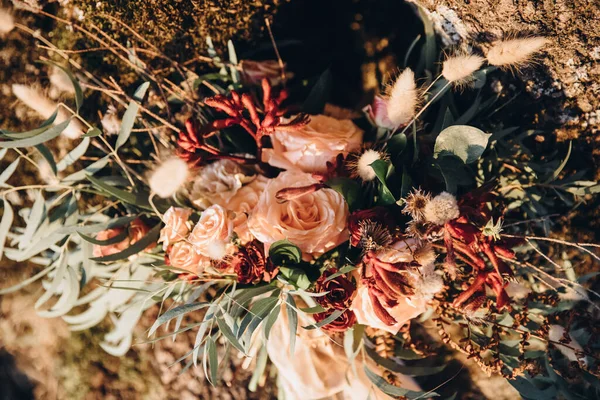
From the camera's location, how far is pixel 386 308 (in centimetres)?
70

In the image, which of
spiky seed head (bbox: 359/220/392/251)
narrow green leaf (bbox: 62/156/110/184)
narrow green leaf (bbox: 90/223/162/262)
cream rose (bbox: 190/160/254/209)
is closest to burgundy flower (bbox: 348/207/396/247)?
spiky seed head (bbox: 359/220/392/251)

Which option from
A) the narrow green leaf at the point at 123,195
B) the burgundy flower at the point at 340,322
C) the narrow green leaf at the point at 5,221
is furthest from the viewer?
the narrow green leaf at the point at 5,221

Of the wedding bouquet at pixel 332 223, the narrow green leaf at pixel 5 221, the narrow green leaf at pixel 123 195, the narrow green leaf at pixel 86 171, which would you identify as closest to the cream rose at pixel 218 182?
the wedding bouquet at pixel 332 223

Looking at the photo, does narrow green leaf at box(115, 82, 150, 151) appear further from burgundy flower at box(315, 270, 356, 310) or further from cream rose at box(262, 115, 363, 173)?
burgundy flower at box(315, 270, 356, 310)

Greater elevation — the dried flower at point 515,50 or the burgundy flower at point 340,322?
the dried flower at point 515,50

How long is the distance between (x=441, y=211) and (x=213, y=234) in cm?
35

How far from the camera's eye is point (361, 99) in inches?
36.9

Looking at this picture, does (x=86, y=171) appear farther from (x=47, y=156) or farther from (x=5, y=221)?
(x=5, y=221)

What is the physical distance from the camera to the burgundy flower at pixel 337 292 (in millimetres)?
661

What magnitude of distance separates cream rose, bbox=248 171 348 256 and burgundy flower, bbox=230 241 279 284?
0.03 metres

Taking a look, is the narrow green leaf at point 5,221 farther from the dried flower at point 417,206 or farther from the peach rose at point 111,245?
the dried flower at point 417,206

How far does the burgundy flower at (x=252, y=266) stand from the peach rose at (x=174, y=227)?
4.0 inches

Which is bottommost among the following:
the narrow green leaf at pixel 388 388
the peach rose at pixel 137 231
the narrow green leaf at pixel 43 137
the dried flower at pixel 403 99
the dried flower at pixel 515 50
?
the narrow green leaf at pixel 388 388

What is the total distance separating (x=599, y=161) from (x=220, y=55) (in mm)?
787
